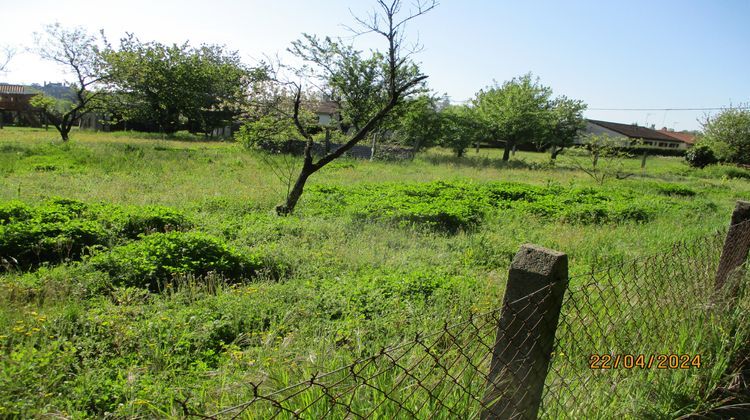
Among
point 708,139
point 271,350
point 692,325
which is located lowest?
point 271,350

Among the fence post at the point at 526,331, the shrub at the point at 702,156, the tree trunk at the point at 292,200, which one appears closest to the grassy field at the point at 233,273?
the tree trunk at the point at 292,200

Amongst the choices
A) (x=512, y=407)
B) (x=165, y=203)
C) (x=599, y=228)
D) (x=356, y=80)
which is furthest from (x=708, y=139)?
(x=512, y=407)

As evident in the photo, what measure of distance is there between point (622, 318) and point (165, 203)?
9508mm

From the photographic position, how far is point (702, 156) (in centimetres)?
3678

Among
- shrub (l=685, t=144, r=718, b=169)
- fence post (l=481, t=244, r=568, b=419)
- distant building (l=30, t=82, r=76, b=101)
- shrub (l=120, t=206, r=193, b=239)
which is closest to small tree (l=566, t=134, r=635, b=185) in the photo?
shrub (l=685, t=144, r=718, b=169)

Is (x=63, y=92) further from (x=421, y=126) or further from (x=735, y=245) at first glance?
(x=735, y=245)

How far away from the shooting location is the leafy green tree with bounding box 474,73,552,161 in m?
32.4

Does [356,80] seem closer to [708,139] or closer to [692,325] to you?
[692,325]

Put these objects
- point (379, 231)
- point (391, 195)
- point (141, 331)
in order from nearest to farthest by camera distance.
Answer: point (141, 331), point (379, 231), point (391, 195)

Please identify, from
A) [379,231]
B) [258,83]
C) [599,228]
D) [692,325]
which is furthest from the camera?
[258,83]

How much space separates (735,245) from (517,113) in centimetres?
3048

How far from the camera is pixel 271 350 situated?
3.38m

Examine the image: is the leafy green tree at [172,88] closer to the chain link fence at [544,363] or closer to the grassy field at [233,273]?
the grassy field at [233,273]

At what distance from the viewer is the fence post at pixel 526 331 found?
1.74 m
